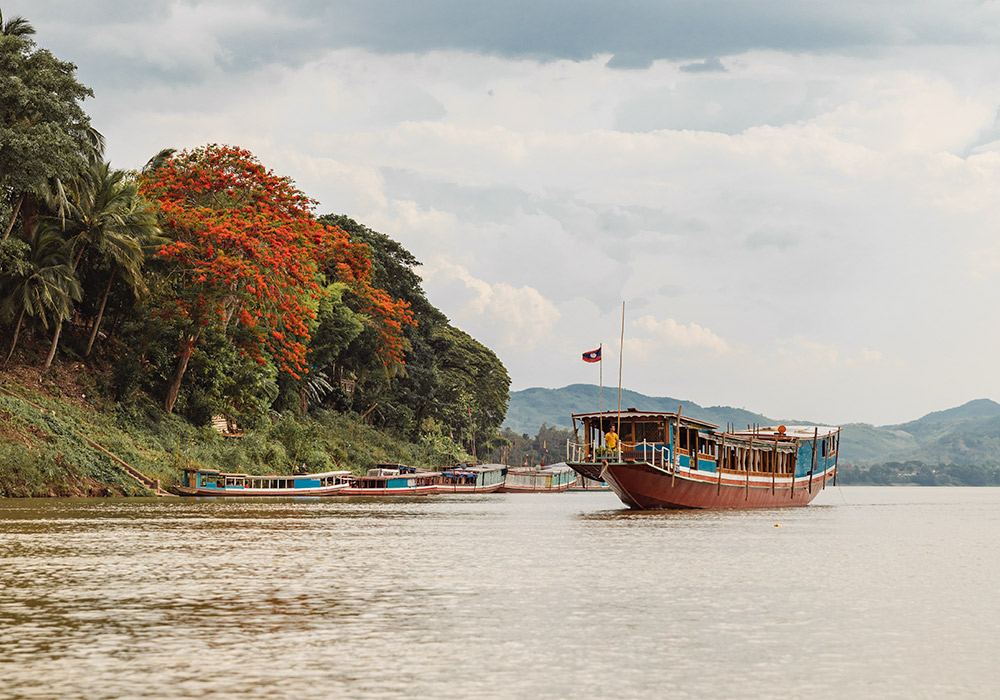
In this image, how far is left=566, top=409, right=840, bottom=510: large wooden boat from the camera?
144ft

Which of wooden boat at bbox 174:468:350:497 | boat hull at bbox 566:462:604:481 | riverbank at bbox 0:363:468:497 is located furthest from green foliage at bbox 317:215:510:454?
boat hull at bbox 566:462:604:481

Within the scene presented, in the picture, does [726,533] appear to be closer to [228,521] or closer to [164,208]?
[228,521]

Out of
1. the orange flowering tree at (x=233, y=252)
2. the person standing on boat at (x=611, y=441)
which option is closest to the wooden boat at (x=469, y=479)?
the orange flowering tree at (x=233, y=252)

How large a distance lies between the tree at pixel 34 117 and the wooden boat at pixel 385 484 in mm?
23313

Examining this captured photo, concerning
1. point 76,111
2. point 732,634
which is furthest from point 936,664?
point 76,111

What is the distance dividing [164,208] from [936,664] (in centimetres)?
4672

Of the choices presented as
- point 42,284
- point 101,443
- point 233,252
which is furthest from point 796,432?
point 42,284

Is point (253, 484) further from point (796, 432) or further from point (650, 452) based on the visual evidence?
point (796, 432)

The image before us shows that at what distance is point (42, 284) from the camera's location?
43.8 m

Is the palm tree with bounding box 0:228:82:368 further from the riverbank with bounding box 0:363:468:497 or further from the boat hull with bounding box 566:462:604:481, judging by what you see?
the boat hull with bounding box 566:462:604:481

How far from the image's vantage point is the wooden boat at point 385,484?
59500 millimetres

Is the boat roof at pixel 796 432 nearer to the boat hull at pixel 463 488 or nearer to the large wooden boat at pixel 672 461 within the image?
the large wooden boat at pixel 672 461

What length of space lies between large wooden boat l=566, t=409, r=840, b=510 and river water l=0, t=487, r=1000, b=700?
56.0ft

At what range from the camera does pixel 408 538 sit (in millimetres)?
26703
